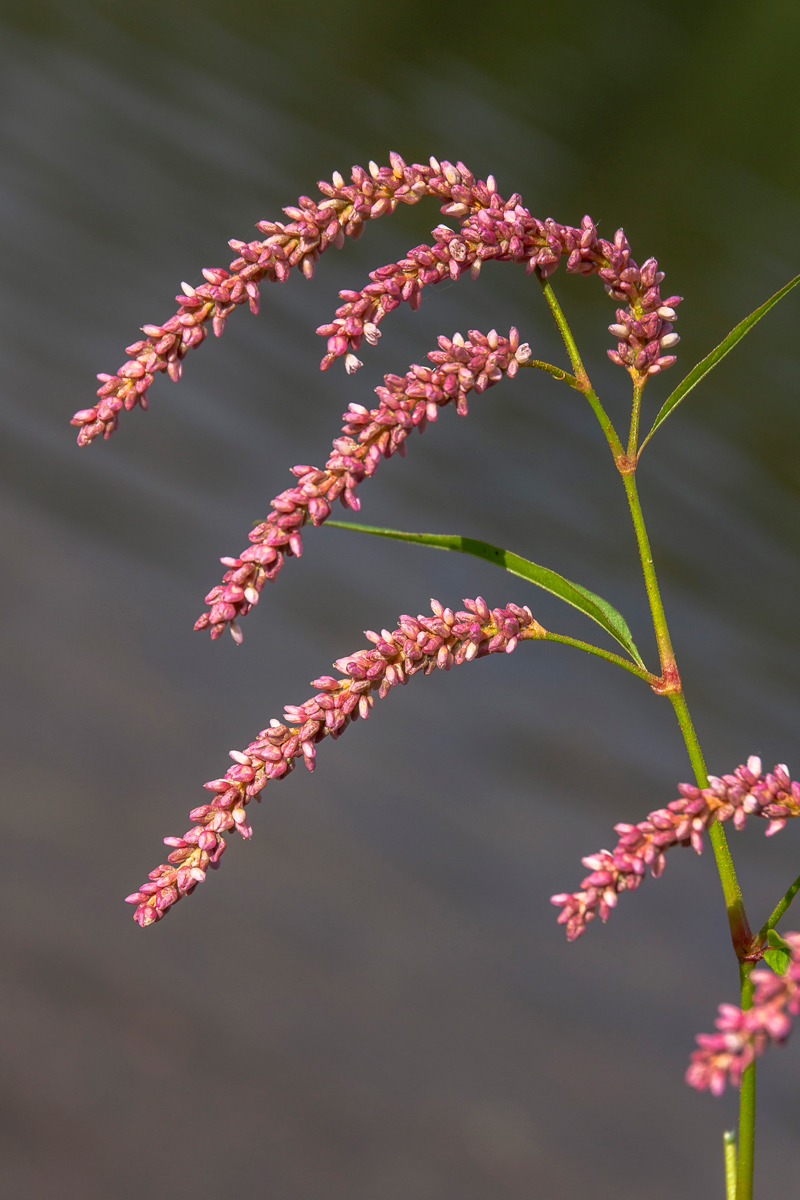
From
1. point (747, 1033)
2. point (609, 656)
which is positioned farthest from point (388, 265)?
point (747, 1033)

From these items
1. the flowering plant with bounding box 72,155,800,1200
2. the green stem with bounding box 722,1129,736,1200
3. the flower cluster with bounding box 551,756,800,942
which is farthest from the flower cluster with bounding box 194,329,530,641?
the green stem with bounding box 722,1129,736,1200

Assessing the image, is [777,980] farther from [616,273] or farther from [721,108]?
[721,108]

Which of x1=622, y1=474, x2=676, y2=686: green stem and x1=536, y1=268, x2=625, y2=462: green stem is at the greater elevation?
x1=536, y1=268, x2=625, y2=462: green stem

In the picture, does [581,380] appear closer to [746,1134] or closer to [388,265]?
[388,265]

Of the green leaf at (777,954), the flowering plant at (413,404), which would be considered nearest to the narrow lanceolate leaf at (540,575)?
the flowering plant at (413,404)

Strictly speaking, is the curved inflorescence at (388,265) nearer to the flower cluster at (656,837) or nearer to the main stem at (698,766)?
the main stem at (698,766)

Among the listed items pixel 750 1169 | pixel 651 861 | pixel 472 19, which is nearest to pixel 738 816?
pixel 651 861

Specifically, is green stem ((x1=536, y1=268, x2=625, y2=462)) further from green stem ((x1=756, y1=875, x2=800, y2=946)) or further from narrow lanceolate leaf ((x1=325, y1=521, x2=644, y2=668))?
green stem ((x1=756, y1=875, x2=800, y2=946))
